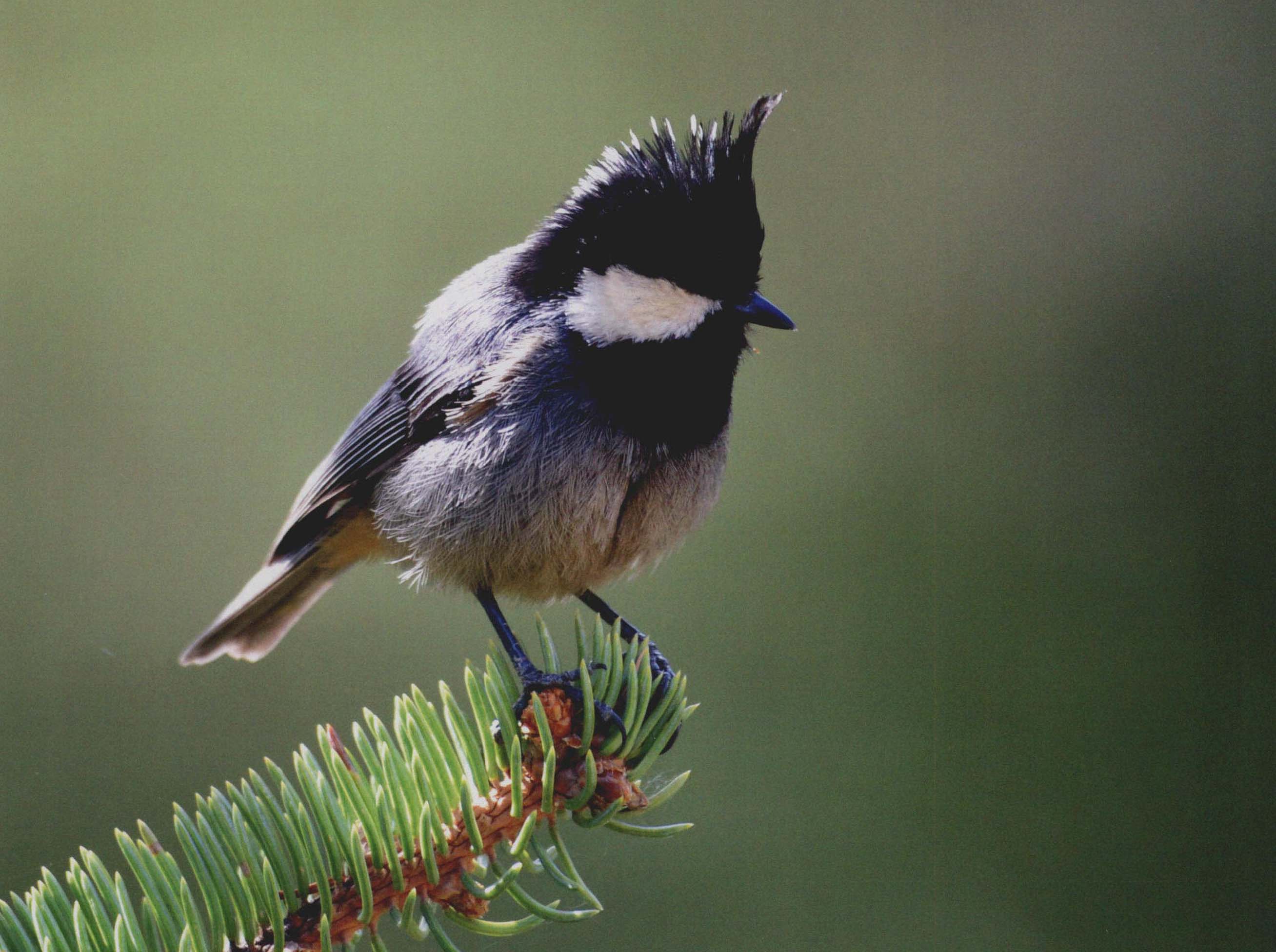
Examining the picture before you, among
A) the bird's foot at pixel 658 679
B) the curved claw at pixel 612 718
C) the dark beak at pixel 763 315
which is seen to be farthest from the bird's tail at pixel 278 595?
the curved claw at pixel 612 718

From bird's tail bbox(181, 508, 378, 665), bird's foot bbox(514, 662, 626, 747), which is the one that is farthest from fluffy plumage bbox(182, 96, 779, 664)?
bird's foot bbox(514, 662, 626, 747)

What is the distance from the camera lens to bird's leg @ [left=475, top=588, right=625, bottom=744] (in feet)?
4.73

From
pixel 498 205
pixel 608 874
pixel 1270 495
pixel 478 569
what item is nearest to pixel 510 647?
pixel 478 569

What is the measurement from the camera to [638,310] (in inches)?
81.5

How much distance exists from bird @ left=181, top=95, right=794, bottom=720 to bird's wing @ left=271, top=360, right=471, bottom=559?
11mm

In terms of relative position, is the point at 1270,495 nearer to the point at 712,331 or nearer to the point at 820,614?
the point at 820,614

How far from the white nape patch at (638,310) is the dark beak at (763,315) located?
0.05 meters

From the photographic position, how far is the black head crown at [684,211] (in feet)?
6.55

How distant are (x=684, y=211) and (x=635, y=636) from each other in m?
0.72

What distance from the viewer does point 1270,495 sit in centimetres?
374

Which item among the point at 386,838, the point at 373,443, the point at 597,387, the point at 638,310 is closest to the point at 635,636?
the point at 597,387

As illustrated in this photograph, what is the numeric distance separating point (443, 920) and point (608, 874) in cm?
215

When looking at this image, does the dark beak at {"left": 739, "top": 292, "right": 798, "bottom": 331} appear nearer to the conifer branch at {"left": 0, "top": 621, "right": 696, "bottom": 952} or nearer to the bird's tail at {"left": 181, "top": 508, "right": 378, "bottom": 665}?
the conifer branch at {"left": 0, "top": 621, "right": 696, "bottom": 952}

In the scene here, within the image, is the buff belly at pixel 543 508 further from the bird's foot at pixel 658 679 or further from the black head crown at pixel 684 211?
the black head crown at pixel 684 211
